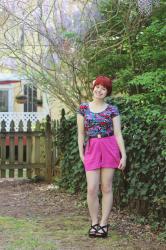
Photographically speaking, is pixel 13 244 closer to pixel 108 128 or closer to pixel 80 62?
pixel 108 128

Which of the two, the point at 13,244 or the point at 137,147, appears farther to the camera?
the point at 137,147

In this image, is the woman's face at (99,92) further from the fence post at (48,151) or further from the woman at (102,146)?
the fence post at (48,151)

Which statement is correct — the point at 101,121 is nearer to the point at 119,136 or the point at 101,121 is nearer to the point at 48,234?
the point at 119,136

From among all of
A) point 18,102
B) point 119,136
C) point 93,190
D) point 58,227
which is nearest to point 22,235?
point 58,227

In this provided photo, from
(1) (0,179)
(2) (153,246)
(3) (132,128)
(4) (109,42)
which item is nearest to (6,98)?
(1) (0,179)

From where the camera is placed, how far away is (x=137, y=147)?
22.0ft

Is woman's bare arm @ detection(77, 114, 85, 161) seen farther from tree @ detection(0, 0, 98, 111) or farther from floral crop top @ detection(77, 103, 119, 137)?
tree @ detection(0, 0, 98, 111)

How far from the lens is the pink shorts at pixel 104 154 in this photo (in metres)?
5.95

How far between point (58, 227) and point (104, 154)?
4.04ft

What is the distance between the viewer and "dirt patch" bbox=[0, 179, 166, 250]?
565 cm

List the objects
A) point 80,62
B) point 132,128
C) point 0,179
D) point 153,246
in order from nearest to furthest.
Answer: point 153,246 → point 132,128 → point 80,62 → point 0,179

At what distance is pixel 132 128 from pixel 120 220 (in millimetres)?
1214

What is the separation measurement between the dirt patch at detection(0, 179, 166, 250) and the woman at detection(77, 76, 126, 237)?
0.30m

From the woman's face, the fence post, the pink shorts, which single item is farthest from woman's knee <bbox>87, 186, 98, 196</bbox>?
the fence post
